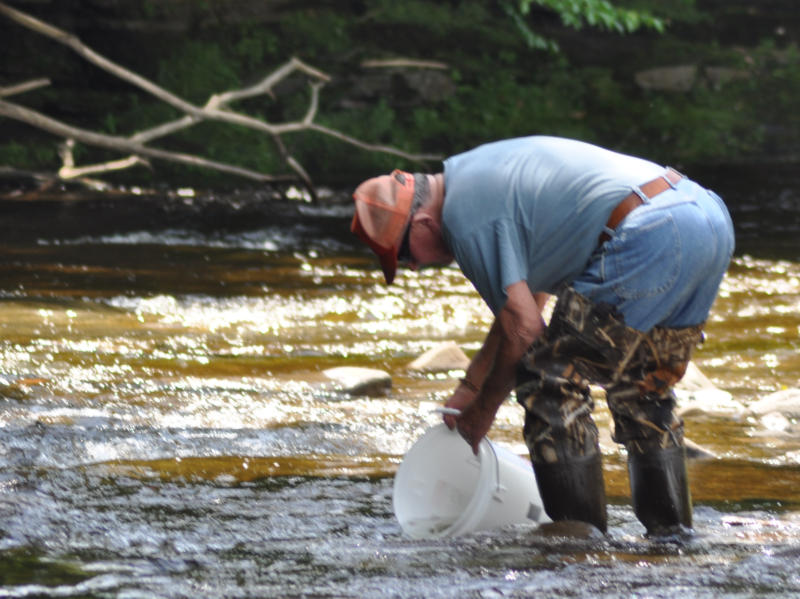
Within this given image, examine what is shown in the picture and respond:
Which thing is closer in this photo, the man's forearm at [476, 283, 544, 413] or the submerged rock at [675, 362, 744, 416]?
the man's forearm at [476, 283, 544, 413]

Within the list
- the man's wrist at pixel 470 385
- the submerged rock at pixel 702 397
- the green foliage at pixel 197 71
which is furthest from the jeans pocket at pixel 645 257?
the green foliage at pixel 197 71

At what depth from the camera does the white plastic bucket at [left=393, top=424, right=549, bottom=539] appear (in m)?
3.75

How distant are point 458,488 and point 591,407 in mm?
595

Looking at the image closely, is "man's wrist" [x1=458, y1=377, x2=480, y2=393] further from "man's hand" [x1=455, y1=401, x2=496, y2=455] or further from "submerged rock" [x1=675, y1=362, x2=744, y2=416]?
"submerged rock" [x1=675, y1=362, x2=744, y2=416]

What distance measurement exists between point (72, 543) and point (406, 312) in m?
4.91

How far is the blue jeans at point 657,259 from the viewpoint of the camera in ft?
11.3

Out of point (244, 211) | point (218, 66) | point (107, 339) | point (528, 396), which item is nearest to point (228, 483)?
point (528, 396)

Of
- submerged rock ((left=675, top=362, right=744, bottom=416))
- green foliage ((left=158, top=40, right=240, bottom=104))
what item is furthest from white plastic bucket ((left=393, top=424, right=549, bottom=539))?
green foliage ((left=158, top=40, right=240, bottom=104))

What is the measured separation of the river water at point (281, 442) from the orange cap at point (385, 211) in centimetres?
83

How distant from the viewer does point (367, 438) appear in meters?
5.17

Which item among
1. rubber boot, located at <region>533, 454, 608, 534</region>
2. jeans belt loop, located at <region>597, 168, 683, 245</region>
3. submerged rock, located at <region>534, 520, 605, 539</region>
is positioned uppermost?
jeans belt loop, located at <region>597, 168, 683, 245</region>

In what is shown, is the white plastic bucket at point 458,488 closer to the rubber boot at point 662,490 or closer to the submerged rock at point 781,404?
the rubber boot at point 662,490

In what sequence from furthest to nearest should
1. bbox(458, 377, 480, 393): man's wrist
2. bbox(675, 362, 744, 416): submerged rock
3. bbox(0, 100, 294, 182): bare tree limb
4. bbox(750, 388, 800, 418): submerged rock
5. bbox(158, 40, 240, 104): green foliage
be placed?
bbox(158, 40, 240, 104): green foliage → bbox(0, 100, 294, 182): bare tree limb → bbox(675, 362, 744, 416): submerged rock → bbox(750, 388, 800, 418): submerged rock → bbox(458, 377, 480, 393): man's wrist

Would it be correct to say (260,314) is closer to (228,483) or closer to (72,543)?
(228,483)
